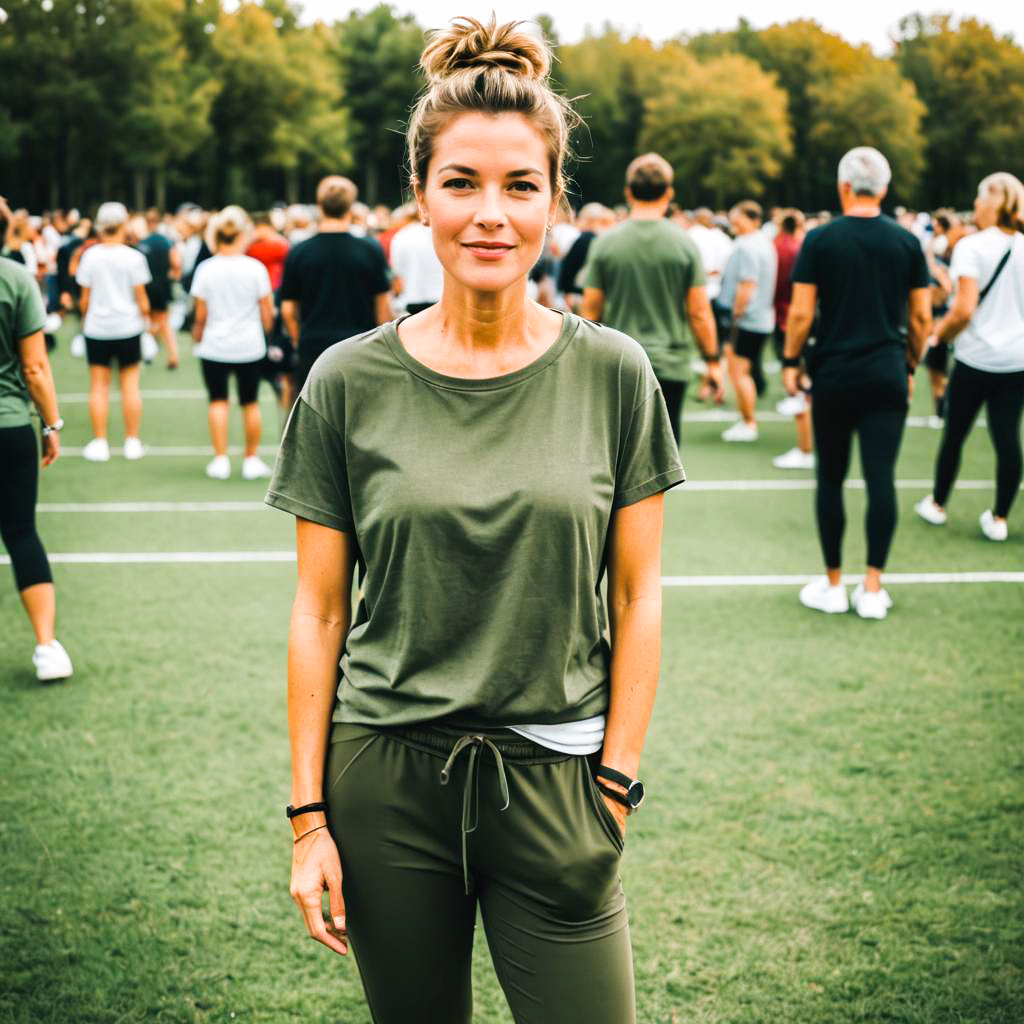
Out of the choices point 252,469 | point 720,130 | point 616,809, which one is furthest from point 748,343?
point 720,130

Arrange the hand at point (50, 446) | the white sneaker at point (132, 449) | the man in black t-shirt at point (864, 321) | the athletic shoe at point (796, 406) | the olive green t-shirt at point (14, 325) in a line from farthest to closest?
the white sneaker at point (132, 449) → the athletic shoe at point (796, 406) → the man in black t-shirt at point (864, 321) → the hand at point (50, 446) → the olive green t-shirt at point (14, 325)

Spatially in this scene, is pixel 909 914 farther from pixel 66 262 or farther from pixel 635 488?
pixel 66 262

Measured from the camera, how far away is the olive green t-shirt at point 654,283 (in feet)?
22.7

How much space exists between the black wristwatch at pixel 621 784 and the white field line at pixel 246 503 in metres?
7.17

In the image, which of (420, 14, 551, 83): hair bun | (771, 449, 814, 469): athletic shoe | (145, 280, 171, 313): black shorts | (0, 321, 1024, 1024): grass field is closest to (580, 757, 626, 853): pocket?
(420, 14, 551, 83): hair bun

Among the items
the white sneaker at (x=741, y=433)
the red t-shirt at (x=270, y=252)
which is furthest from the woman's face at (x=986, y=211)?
the red t-shirt at (x=270, y=252)

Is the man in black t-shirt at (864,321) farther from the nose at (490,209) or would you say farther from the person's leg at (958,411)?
the nose at (490,209)

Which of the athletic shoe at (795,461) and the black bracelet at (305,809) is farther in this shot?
the athletic shoe at (795,461)

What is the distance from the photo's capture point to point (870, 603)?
645 centimetres

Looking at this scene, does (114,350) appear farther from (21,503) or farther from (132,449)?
(21,503)

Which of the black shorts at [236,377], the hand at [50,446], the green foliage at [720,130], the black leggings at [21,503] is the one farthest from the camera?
the green foliage at [720,130]

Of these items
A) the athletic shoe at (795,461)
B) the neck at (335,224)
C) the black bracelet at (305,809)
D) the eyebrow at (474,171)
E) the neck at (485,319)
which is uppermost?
the eyebrow at (474,171)

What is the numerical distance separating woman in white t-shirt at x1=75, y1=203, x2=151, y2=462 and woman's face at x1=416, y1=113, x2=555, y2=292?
29.5 feet

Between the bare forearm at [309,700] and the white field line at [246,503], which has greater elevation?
the bare forearm at [309,700]
